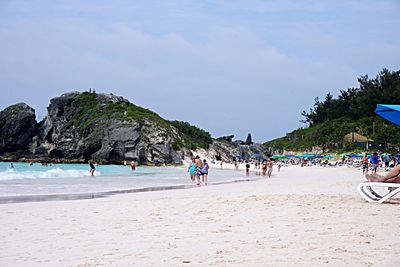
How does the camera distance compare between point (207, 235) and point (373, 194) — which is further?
point (373, 194)

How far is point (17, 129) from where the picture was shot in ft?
260

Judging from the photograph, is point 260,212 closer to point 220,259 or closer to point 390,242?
point 390,242

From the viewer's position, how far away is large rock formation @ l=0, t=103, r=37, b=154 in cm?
7988

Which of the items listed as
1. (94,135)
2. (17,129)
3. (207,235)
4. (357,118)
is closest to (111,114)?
(94,135)

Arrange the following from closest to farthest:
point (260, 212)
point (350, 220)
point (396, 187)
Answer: point (350, 220) < point (260, 212) < point (396, 187)

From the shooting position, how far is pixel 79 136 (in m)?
75.6

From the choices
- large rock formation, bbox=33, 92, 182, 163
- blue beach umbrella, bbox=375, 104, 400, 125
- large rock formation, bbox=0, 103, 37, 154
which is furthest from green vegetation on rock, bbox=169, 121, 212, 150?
blue beach umbrella, bbox=375, 104, 400, 125

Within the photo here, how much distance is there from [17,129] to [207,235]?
7847 centimetres

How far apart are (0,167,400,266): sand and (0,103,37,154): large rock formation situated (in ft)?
245

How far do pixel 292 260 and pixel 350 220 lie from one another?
10.0 ft

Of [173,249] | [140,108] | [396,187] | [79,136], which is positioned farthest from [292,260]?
[140,108]

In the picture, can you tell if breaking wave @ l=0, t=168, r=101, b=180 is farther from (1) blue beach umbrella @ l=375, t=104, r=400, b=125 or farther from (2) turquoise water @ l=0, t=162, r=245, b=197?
(1) blue beach umbrella @ l=375, t=104, r=400, b=125

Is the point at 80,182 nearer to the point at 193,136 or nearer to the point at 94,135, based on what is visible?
the point at 94,135

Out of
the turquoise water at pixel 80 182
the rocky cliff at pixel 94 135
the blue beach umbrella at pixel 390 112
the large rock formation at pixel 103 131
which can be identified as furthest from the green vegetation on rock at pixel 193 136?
the blue beach umbrella at pixel 390 112
